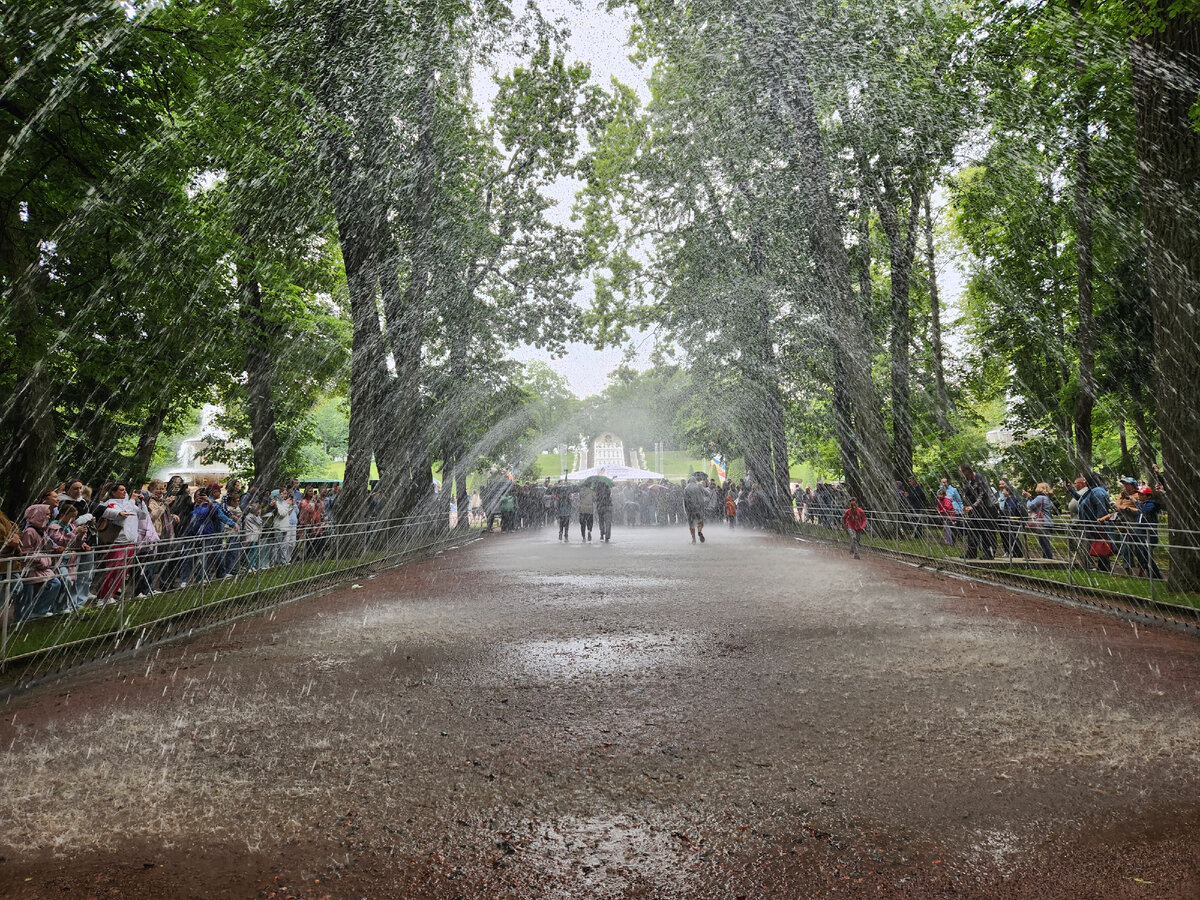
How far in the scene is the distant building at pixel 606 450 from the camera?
137m

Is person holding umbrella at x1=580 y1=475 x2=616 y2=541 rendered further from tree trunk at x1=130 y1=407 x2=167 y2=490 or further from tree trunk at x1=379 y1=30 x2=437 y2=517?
tree trunk at x1=130 y1=407 x2=167 y2=490

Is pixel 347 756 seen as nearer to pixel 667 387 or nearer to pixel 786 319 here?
pixel 786 319

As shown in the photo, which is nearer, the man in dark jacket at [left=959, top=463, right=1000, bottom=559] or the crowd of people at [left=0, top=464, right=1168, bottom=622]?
the crowd of people at [left=0, top=464, right=1168, bottom=622]

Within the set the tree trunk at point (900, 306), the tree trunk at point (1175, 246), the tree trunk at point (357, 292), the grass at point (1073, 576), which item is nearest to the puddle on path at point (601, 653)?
the grass at point (1073, 576)

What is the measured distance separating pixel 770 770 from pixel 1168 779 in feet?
6.43

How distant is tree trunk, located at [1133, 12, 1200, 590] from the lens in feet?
30.7

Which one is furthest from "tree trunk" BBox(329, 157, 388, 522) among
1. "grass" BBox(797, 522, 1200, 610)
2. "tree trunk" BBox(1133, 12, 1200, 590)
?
"tree trunk" BBox(1133, 12, 1200, 590)

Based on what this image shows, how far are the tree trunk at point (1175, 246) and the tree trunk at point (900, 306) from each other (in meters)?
12.0

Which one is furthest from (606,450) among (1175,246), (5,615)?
(5,615)

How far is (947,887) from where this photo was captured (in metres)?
2.90

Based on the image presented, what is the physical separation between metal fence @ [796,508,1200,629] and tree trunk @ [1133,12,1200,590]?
0.47 metres

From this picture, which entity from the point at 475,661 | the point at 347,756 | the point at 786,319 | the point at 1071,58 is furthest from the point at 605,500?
the point at 347,756

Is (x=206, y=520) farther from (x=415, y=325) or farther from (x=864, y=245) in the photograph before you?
(x=864, y=245)

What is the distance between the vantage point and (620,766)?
416 cm
